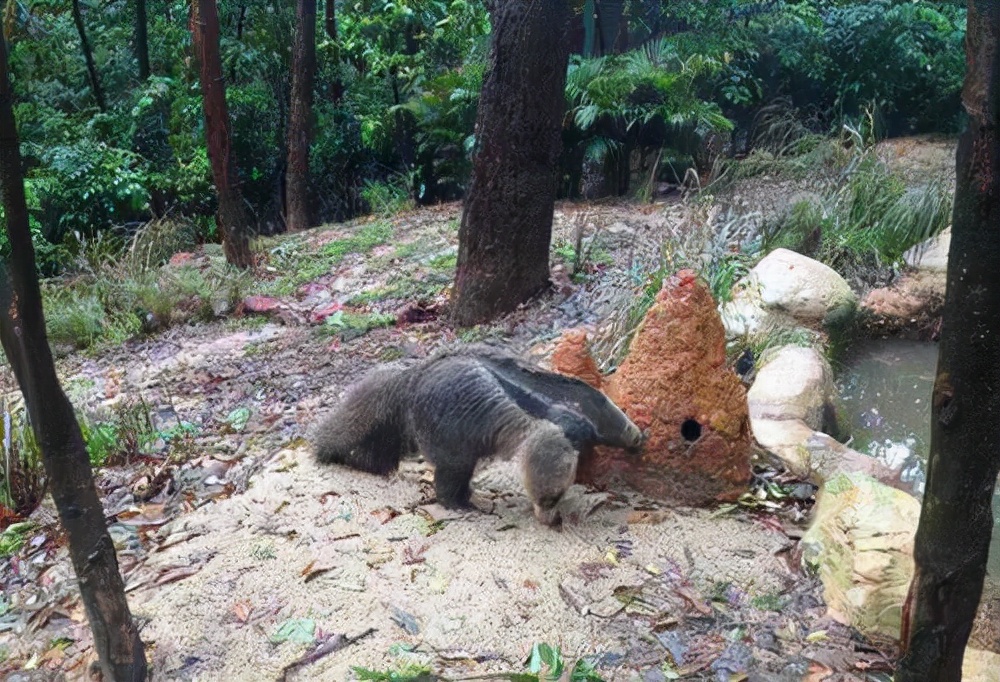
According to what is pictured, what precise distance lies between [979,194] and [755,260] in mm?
5883

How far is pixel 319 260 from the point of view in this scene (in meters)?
9.36

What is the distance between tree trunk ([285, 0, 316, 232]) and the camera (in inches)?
450

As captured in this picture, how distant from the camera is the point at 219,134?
882 cm

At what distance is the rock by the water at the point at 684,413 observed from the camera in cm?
392

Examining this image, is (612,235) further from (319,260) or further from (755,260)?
(319,260)

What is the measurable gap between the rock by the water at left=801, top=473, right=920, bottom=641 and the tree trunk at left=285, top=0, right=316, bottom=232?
9963 mm

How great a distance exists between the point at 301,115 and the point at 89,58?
3625mm

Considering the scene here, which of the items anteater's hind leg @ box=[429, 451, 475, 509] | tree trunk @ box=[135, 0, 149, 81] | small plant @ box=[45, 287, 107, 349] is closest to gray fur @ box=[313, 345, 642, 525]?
anteater's hind leg @ box=[429, 451, 475, 509]

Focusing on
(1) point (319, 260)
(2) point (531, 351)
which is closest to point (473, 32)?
(1) point (319, 260)

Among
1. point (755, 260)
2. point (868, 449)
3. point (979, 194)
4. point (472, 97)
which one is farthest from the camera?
point (472, 97)

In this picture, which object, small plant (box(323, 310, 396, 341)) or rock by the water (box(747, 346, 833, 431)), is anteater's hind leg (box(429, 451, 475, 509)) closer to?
rock by the water (box(747, 346, 833, 431))

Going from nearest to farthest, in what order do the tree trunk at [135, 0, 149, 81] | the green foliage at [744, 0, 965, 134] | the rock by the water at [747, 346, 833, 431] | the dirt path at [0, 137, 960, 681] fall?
the dirt path at [0, 137, 960, 681], the rock by the water at [747, 346, 833, 431], the green foliage at [744, 0, 965, 134], the tree trunk at [135, 0, 149, 81]

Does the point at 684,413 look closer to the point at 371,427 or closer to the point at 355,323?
the point at 371,427

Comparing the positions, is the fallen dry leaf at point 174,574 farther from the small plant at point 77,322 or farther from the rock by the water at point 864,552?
the small plant at point 77,322
